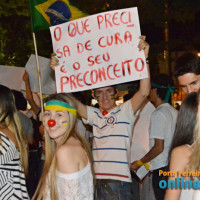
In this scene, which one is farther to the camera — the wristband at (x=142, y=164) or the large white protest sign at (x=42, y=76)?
the large white protest sign at (x=42, y=76)

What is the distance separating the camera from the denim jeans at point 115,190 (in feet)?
16.2

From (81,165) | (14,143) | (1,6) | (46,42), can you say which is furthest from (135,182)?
(46,42)

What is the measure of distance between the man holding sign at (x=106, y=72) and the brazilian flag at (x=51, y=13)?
0.40 meters

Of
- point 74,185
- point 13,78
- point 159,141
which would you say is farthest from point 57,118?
point 13,78

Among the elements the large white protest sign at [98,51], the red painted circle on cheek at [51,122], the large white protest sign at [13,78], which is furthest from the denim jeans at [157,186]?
the large white protest sign at [13,78]

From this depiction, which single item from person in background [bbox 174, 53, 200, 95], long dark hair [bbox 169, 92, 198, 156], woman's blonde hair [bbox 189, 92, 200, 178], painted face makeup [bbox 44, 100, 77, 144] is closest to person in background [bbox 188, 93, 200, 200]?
woman's blonde hair [bbox 189, 92, 200, 178]

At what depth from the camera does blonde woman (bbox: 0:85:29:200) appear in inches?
158

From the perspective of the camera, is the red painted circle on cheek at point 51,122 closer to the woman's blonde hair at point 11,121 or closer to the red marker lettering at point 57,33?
the woman's blonde hair at point 11,121

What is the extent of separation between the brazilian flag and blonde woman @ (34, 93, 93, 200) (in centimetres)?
191

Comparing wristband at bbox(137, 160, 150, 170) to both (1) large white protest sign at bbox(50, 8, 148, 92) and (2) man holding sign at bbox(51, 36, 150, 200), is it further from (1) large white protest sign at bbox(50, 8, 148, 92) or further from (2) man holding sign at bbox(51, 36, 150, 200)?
(1) large white protest sign at bbox(50, 8, 148, 92)

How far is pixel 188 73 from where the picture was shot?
4.75 metres

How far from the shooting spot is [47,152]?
12.3 ft

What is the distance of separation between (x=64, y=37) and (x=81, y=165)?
2.10 meters

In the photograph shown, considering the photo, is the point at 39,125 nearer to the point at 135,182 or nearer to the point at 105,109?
the point at 135,182
